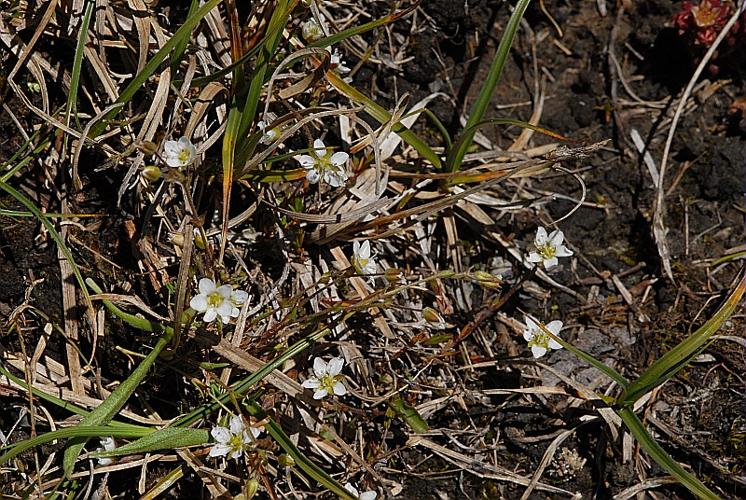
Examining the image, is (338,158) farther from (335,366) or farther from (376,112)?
(335,366)

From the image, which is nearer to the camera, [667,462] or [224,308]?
[224,308]

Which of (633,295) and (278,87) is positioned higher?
(278,87)

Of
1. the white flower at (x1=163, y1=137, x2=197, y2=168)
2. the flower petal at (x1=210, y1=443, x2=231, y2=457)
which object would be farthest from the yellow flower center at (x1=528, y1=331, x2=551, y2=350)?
the white flower at (x1=163, y1=137, x2=197, y2=168)

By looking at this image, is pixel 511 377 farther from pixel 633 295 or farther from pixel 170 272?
pixel 170 272

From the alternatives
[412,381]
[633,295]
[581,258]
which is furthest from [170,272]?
[633,295]

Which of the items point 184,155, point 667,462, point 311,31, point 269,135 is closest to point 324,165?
point 269,135
